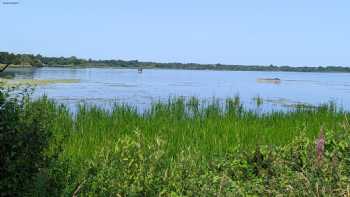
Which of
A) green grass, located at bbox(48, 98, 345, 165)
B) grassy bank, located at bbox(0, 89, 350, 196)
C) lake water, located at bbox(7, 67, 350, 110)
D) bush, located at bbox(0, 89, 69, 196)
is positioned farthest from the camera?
lake water, located at bbox(7, 67, 350, 110)

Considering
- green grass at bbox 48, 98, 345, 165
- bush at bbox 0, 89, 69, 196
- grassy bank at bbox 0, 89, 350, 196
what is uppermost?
bush at bbox 0, 89, 69, 196

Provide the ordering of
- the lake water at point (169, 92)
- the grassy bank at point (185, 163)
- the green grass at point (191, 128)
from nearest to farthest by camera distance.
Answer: the grassy bank at point (185, 163) < the green grass at point (191, 128) < the lake water at point (169, 92)

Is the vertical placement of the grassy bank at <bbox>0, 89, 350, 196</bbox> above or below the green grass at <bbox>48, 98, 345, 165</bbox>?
above

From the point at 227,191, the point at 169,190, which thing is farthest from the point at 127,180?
the point at 227,191

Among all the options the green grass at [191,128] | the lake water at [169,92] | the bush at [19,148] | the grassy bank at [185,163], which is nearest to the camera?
the bush at [19,148]

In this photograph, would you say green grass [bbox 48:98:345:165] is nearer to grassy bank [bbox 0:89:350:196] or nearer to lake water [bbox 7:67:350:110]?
grassy bank [bbox 0:89:350:196]

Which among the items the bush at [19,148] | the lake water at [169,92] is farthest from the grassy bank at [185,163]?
the lake water at [169,92]

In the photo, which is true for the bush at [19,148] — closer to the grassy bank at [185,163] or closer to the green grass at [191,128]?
the grassy bank at [185,163]

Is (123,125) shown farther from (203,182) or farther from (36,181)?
(36,181)

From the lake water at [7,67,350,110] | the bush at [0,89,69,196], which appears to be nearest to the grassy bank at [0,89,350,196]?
the bush at [0,89,69,196]

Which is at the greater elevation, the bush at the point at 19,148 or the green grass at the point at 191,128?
the bush at the point at 19,148

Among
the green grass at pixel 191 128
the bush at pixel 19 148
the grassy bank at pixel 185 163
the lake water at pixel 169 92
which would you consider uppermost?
the bush at pixel 19 148

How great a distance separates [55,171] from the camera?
5402mm

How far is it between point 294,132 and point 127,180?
18.1 ft
